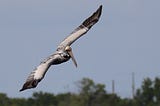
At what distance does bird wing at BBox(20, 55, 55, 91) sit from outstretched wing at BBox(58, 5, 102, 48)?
1.62m

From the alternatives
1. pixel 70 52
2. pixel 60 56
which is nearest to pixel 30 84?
A: pixel 60 56

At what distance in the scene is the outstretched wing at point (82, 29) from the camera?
116 ft

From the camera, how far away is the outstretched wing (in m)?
35.5

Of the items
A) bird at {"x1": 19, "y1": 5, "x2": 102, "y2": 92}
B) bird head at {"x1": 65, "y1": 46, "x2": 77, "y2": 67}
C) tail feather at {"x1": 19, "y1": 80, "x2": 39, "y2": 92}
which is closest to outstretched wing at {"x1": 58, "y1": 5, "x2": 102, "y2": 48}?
bird at {"x1": 19, "y1": 5, "x2": 102, "y2": 92}

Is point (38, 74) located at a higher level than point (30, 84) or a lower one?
higher

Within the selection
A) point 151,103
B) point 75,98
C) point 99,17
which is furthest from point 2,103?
point 99,17

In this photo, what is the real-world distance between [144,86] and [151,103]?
861cm

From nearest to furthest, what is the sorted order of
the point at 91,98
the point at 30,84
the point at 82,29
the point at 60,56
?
the point at 30,84
the point at 60,56
the point at 82,29
the point at 91,98

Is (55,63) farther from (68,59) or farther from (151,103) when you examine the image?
(151,103)

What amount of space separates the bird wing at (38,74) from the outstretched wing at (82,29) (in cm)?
162

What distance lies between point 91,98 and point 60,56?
64.7 metres

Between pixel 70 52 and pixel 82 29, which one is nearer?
pixel 70 52

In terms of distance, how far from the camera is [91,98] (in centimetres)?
9844

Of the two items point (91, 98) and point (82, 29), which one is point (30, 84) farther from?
→ point (91, 98)
